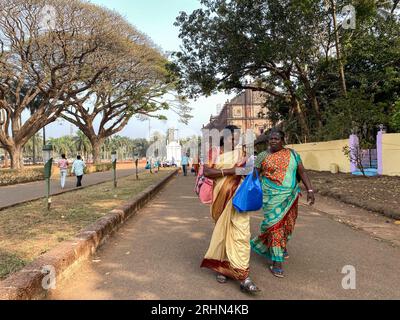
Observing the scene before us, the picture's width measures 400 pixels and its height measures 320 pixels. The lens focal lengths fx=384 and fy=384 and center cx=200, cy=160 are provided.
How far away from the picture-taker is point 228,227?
3.76 m

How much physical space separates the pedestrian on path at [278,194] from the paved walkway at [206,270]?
0.30 meters

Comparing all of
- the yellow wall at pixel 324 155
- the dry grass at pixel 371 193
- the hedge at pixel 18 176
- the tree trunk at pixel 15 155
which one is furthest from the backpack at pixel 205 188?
the tree trunk at pixel 15 155

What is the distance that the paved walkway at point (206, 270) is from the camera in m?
3.55

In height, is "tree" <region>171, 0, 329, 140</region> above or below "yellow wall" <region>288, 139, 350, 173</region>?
above

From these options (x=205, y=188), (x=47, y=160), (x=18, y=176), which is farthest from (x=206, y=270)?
(x=18, y=176)

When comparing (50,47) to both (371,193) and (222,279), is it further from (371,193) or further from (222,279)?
(222,279)

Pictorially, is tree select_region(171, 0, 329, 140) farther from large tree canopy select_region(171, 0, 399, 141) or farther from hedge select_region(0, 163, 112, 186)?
hedge select_region(0, 163, 112, 186)

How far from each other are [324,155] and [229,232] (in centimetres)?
1623

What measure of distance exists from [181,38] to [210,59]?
2029mm

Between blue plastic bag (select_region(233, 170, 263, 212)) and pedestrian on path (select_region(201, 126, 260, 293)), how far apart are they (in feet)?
0.68

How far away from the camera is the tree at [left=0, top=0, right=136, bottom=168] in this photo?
1988 centimetres

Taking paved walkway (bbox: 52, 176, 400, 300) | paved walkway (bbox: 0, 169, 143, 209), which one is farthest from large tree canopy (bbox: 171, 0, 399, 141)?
paved walkway (bbox: 52, 176, 400, 300)
